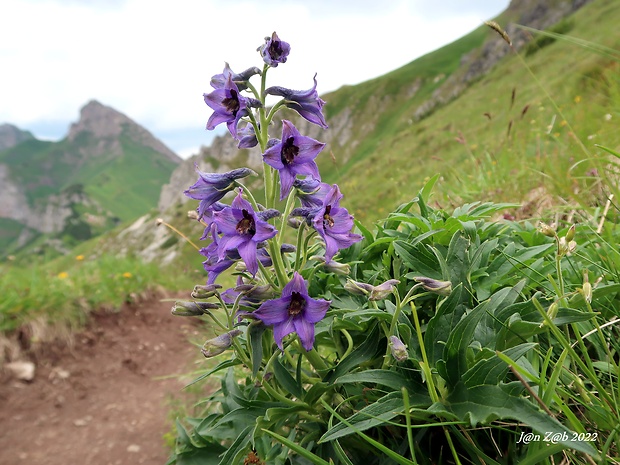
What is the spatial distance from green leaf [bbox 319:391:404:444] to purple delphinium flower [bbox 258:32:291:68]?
1.81 m

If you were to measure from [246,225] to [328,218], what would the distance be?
0.43m

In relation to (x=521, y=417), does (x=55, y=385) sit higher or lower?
lower

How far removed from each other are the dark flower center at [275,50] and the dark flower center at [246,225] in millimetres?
940

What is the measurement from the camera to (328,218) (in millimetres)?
2262

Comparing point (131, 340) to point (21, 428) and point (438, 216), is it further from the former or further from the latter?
point (438, 216)

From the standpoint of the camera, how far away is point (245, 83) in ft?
7.95

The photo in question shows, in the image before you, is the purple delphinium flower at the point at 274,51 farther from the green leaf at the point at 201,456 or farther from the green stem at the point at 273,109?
the green leaf at the point at 201,456

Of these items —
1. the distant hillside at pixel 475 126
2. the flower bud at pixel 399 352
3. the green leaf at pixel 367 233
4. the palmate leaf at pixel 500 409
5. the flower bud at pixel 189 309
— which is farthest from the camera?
the distant hillside at pixel 475 126

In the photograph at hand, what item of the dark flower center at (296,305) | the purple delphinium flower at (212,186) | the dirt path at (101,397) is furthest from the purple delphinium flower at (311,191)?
the dirt path at (101,397)

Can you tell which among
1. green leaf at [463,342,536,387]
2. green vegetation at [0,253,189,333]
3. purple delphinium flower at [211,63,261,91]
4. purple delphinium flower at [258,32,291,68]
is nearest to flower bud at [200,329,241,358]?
green leaf at [463,342,536,387]

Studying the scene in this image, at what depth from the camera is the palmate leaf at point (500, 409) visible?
1.56 metres

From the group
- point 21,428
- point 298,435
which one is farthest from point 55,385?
point 298,435

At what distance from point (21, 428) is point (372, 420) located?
5777 mm

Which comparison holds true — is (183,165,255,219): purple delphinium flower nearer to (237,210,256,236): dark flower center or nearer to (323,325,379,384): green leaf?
(237,210,256,236): dark flower center
